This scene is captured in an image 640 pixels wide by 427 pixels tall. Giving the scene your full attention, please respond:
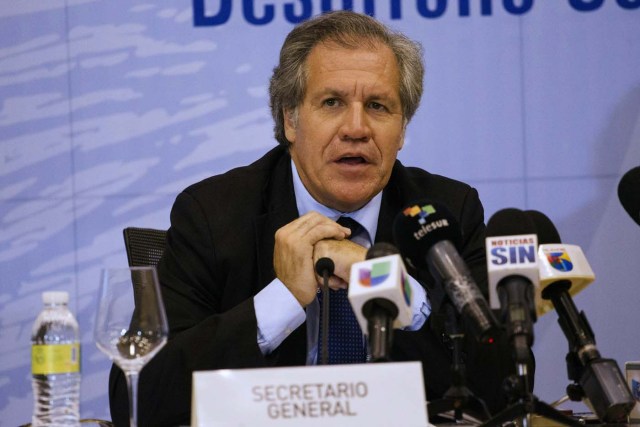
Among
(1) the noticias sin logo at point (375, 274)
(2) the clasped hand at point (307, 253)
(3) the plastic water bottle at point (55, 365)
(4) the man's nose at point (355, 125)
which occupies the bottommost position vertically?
(3) the plastic water bottle at point (55, 365)

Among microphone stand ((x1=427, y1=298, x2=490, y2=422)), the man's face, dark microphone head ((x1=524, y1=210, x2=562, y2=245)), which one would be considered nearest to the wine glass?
microphone stand ((x1=427, y1=298, x2=490, y2=422))

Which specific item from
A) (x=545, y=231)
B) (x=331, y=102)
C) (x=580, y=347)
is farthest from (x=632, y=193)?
(x=331, y=102)

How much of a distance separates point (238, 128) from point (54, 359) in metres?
2.70

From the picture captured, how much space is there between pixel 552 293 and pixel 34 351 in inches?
35.5

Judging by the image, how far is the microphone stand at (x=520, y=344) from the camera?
1448mm

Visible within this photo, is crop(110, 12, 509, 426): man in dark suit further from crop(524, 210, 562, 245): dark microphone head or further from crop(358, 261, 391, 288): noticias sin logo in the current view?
crop(358, 261, 391, 288): noticias sin logo

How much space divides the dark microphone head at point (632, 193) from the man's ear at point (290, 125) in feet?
3.43

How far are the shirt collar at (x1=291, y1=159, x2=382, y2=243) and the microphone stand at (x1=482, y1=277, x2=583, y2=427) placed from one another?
1141 mm

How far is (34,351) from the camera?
1.57 meters

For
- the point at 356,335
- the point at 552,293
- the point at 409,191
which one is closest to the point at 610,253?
the point at 409,191

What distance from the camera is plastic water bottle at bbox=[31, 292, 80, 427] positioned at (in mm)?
1552

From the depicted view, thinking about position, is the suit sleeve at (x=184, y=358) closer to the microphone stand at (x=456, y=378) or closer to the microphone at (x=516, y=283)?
the microphone stand at (x=456, y=378)

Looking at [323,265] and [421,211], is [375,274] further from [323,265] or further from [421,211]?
[323,265]

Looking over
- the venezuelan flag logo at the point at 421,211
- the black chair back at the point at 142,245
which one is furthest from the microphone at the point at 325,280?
the black chair back at the point at 142,245
